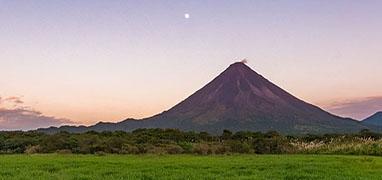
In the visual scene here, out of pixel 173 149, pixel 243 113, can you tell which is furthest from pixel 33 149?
pixel 243 113

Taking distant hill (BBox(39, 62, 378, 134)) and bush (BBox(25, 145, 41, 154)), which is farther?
distant hill (BBox(39, 62, 378, 134))

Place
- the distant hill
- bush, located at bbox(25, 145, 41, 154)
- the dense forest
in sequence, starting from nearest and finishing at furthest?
the dense forest, bush, located at bbox(25, 145, 41, 154), the distant hill

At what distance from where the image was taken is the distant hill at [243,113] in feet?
475

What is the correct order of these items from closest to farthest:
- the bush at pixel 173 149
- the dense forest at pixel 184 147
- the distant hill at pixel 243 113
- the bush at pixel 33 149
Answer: the dense forest at pixel 184 147 → the bush at pixel 173 149 → the bush at pixel 33 149 → the distant hill at pixel 243 113

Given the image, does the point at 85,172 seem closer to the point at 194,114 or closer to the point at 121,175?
the point at 121,175

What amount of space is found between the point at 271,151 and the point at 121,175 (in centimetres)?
2752

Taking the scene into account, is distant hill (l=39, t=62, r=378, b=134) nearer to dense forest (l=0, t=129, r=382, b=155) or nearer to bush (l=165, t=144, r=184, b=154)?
dense forest (l=0, t=129, r=382, b=155)

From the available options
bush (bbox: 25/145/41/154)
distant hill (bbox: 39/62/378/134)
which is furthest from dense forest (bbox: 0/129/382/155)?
distant hill (bbox: 39/62/378/134)

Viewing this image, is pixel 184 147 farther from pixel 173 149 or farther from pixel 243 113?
pixel 243 113

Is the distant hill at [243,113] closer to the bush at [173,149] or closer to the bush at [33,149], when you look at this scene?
the bush at [33,149]

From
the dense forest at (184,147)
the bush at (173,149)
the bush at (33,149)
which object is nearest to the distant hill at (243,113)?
the dense forest at (184,147)

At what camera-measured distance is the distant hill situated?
14475 cm

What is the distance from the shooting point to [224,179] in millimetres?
19828

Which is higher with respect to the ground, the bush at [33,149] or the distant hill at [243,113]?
the distant hill at [243,113]
